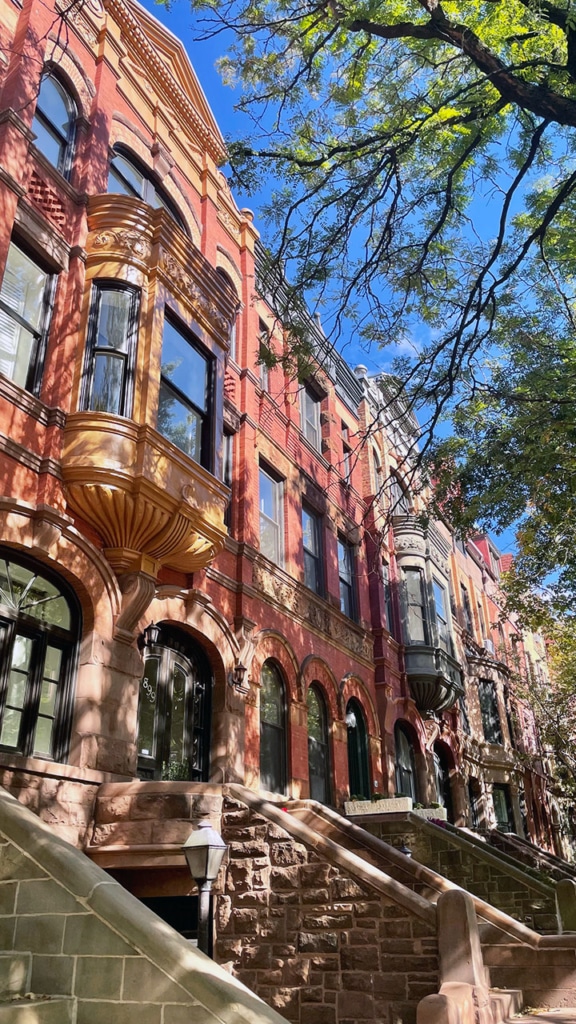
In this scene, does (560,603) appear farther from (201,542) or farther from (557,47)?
(557,47)

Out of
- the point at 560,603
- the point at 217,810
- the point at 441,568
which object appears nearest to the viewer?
the point at 217,810

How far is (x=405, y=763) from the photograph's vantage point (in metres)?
20.7

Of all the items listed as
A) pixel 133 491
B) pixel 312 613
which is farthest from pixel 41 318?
pixel 312 613

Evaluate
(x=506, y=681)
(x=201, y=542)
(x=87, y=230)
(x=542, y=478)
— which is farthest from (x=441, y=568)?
(x=87, y=230)

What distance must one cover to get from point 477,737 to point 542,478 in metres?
19.7

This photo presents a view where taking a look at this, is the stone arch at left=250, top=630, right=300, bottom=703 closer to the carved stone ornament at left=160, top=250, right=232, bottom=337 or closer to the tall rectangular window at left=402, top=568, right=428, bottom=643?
the carved stone ornament at left=160, top=250, right=232, bottom=337

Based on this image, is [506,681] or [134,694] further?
[506,681]

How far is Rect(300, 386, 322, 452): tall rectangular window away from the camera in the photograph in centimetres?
1970

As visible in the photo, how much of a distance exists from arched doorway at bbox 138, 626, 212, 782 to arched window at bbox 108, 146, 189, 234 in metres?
7.44

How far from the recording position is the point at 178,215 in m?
15.6

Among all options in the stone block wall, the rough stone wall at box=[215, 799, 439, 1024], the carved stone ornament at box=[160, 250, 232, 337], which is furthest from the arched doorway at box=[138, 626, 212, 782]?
the stone block wall

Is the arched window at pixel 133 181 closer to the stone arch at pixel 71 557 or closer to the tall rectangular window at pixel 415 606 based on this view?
the stone arch at pixel 71 557

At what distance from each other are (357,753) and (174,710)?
7663 millimetres

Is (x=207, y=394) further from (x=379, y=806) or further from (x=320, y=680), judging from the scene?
(x=379, y=806)
